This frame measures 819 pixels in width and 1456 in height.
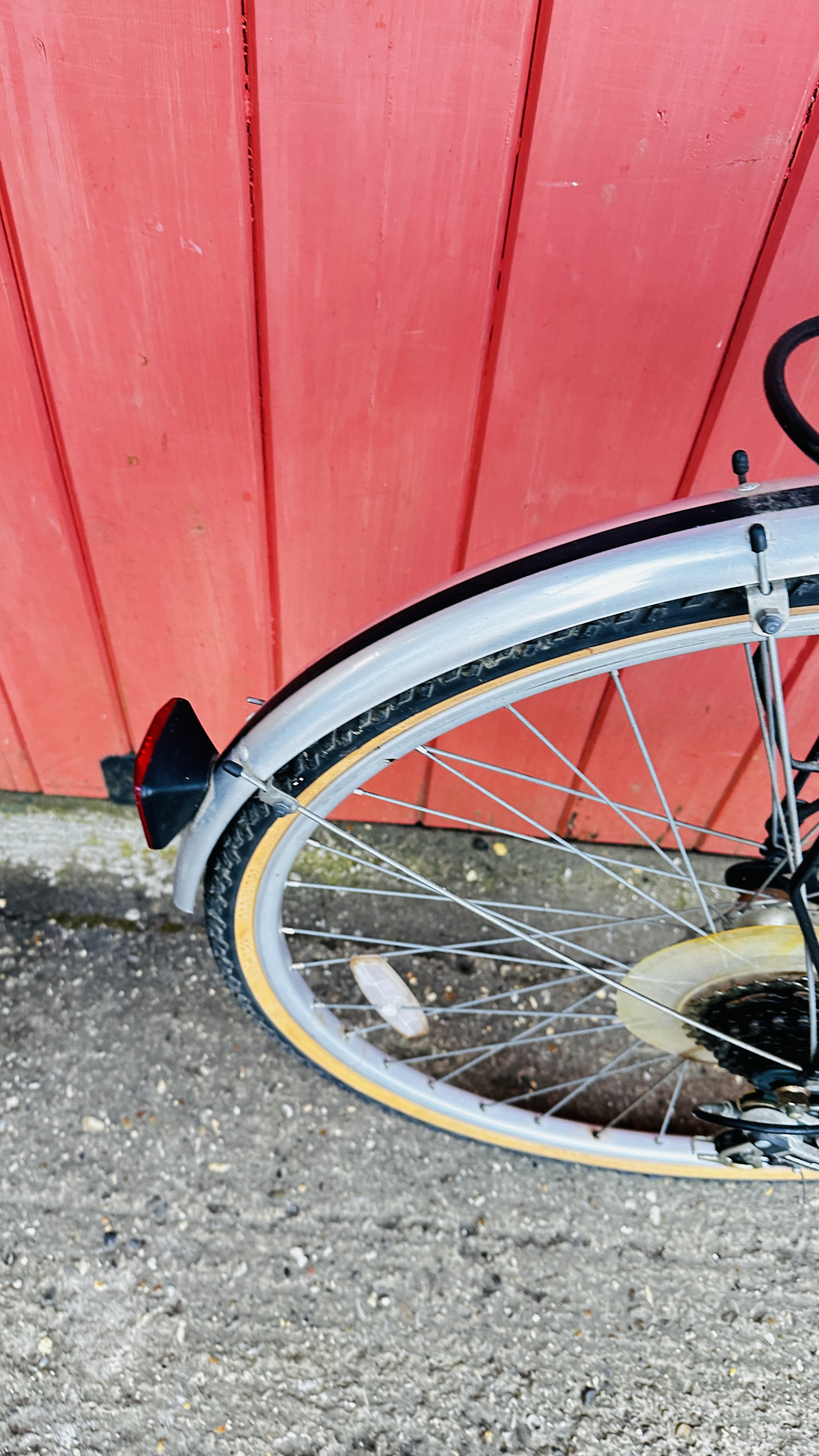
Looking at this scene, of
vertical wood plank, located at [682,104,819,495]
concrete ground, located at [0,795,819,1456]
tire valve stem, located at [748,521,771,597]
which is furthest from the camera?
concrete ground, located at [0,795,819,1456]

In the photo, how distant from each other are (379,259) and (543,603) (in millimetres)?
476

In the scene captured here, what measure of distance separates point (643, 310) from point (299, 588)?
1.78 feet

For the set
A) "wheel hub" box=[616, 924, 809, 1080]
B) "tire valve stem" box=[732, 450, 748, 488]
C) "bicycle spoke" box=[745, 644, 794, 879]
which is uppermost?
"tire valve stem" box=[732, 450, 748, 488]

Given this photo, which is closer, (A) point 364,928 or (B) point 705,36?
(B) point 705,36

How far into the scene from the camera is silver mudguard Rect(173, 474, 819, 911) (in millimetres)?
577

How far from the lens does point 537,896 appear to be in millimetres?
1442

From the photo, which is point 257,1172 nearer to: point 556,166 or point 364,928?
point 364,928

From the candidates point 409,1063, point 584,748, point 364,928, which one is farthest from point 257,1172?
point 584,748

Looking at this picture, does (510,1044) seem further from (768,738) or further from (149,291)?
(149,291)

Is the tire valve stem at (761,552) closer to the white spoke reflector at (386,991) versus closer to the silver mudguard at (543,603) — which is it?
the silver mudguard at (543,603)

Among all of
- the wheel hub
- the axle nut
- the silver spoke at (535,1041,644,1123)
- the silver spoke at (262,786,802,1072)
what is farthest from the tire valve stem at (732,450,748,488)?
the silver spoke at (535,1041,644,1123)

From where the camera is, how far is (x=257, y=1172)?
113 centimetres

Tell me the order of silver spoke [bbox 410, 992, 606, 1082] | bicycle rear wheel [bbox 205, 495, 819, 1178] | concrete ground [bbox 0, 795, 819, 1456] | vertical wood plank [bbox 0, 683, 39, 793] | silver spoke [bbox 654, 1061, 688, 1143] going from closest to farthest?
1. bicycle rear wheel [bbox 205, 495, 819, 1178]
2. concrete ground [bbox 0, 795, 819, 1456]
3. silver spoke [bbox 654, 1061, 688, 1143]
4. silver spoke [bbox 410, 992, 606, 1082]
5. vertical wood plank [bbox 0, 683, 39, 793]

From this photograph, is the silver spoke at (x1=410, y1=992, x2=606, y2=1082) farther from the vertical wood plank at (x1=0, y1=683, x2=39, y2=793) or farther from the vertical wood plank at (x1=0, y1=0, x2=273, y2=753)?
the vertical wood plank at (x1=0, y1=683, x2=39, y2=793)
